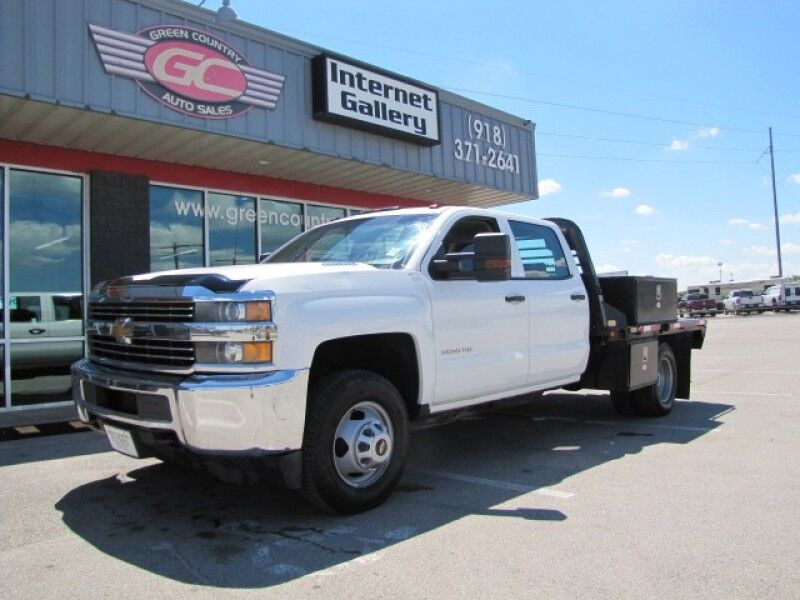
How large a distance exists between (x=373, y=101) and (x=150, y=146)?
353 centimetres

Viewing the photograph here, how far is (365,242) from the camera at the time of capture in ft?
16.8

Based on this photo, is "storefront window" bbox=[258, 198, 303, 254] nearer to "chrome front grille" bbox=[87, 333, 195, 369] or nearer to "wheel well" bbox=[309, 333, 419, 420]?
"chrome front grille" bbox=[87, 333, 195, 369]

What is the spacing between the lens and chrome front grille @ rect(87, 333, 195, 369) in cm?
380

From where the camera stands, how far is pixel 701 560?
3402 millimetres

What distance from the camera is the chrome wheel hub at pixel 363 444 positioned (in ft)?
13.4

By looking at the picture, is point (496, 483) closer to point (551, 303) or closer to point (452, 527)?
point (452, 527)

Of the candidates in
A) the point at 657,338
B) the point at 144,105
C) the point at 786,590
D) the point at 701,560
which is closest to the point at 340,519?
the point at 701,560

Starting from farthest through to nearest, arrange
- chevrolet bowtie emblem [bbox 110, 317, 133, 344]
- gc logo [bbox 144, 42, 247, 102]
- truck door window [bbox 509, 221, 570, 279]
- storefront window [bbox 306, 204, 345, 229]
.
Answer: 1. storefront window [bbox 306, 204, 345, 229]
2. gc logo [bbox 144, 42, 247, 102]
3. truck door window [bbox 509, 221, 570, 279]
4. chevrolet bowtie emblem [bbox 110, 317, 133, 344]

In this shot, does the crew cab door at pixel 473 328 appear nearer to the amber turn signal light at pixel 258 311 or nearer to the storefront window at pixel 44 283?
the amber turn signal light at pixel 258 311

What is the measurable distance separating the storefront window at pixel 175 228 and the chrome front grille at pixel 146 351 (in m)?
5.60

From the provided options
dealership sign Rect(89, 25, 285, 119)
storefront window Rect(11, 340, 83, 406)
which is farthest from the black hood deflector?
storefront window Rect(11, 340, 83, 406)

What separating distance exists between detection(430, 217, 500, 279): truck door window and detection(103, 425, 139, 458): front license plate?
A: 90.9 inches

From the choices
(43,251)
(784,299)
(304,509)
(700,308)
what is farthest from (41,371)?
(700,308)

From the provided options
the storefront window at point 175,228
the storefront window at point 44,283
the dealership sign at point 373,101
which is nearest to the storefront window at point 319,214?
the dealership sign at point 373,101
